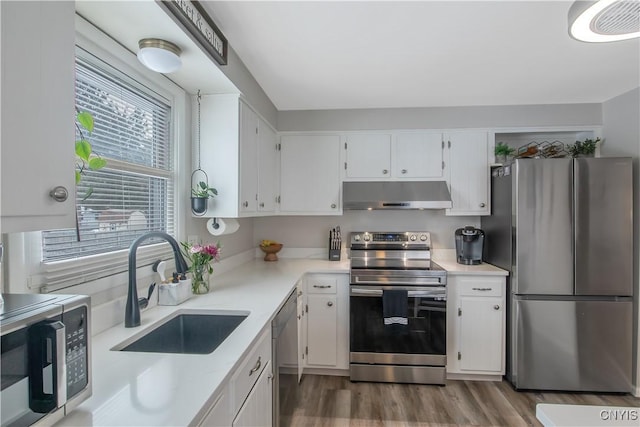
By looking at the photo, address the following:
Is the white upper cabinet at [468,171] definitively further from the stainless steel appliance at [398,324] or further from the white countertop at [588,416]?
the white countertop at [588,416]

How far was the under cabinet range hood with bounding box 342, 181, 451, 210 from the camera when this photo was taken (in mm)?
2861

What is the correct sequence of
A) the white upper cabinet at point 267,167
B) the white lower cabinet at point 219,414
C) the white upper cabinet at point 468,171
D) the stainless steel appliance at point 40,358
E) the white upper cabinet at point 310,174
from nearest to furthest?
the stainless steel appliance at point 40,358 → the white lower cabinet at point 219,414 → the white upper cabinet at point 267,167 → the white upper cabinet at point 468,171 → the white upper cabinet at point 310,174

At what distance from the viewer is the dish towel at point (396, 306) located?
8.27 feet

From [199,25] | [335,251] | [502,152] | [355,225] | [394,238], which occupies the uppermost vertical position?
[199,25]

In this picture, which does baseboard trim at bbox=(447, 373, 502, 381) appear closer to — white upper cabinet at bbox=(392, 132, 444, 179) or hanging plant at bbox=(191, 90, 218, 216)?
white upper cabinet at bbox=(392, 132, 444, 179)

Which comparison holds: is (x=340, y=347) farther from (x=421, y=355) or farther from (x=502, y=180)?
(x=502, y=180)

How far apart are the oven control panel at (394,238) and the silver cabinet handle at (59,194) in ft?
8.66

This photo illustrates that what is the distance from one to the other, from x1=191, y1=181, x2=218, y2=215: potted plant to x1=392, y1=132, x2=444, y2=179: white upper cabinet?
1.79 metres

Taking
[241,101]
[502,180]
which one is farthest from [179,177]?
[502,180]

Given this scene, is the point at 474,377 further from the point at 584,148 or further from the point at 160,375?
the point at 160,375

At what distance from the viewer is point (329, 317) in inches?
106

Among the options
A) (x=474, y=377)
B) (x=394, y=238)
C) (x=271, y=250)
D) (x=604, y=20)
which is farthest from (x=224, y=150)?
(x=474, y=377)

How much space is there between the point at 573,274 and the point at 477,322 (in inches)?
32.1

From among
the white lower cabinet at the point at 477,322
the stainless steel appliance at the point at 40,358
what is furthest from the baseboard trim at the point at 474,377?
the stainless steel appliance at the point at 40,358
